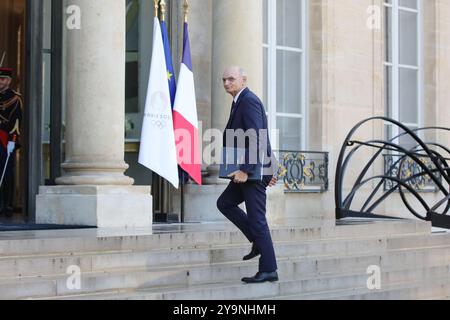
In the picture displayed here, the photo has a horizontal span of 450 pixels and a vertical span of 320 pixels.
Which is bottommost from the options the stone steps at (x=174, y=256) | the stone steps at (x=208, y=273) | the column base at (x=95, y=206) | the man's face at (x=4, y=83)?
the stone steps at (x=208, y=273)

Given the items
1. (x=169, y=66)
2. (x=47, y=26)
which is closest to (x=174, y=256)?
(x=169, y=66)

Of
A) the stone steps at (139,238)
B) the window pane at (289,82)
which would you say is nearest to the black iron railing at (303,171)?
the window pane at (289,82)

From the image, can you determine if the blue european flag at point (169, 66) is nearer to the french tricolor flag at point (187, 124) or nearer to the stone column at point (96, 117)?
the french tricolor flag at point (187, 124)

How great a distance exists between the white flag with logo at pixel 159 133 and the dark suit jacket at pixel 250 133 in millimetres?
3411

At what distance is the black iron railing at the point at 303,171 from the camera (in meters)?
14.4

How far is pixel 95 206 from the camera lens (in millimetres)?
10461

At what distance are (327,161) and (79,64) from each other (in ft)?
17.6

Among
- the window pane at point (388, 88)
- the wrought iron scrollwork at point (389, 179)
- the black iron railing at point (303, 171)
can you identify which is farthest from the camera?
the window pane at point (388, 88)

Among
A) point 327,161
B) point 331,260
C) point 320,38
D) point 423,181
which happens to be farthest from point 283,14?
point 331,260

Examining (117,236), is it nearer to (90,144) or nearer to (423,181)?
(90,144)

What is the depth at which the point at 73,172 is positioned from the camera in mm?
10945

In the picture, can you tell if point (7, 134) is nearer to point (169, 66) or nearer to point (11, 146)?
point (11, 146)
